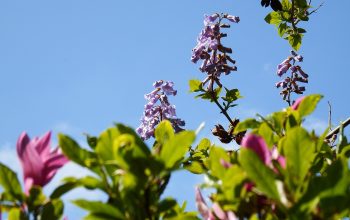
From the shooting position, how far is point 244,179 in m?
1.07

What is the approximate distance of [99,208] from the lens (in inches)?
42.7

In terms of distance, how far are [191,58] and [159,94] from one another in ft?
1.41

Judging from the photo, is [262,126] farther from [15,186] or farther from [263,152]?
[15,186]

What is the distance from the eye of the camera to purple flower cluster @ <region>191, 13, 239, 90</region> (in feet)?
14.6

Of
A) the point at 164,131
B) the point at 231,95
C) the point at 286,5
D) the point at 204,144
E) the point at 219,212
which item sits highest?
the point at 286,5

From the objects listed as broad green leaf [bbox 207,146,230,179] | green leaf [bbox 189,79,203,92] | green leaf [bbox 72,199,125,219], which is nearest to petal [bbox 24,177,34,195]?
green leaf [bbox 72,199,125,219]

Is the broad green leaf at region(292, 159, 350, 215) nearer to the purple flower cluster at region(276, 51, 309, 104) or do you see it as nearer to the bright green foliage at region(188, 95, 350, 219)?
the bright green foliage at region(188, 95, 350, 219)

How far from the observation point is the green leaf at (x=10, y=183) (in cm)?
115

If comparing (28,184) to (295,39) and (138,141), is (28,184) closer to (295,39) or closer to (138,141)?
(138,141)

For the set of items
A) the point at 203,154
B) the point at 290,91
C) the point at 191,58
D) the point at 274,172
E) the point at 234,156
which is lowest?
the point at 274,172

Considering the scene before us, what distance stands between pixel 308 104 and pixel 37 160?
698mm

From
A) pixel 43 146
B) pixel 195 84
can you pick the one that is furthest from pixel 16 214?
pixel 195 84

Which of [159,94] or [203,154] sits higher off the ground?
[159,94]

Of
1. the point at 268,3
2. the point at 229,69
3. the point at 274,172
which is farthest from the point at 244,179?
the point at 229,69
